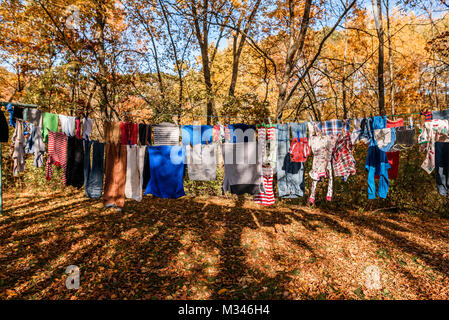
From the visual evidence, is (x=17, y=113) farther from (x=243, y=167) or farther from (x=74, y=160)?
(x=243, y=167)

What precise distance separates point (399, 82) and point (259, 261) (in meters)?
16.2

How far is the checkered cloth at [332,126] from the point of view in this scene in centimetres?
405

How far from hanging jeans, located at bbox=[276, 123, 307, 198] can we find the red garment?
9.14 ft

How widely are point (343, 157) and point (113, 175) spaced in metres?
4.24

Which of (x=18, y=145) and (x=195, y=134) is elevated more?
(x=195, y=134)

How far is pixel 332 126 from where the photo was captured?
13.5 feet

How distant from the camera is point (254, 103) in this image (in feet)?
25.8

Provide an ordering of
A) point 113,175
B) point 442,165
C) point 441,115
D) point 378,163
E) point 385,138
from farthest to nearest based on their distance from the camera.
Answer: point 113,175
point 378,163
point 385,138
point 442,165
point 441,115

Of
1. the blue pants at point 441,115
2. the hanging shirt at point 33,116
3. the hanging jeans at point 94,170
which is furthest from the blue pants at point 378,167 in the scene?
the hanging shirt at point 33,116

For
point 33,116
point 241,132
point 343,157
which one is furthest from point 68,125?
point 343,157

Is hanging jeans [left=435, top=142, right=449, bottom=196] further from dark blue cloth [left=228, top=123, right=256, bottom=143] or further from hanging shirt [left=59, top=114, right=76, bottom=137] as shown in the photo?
hanging shirt [left=59, top=114, right=76, bottom=137]
